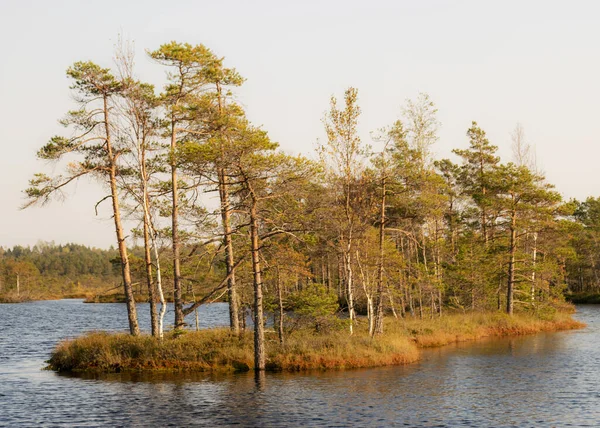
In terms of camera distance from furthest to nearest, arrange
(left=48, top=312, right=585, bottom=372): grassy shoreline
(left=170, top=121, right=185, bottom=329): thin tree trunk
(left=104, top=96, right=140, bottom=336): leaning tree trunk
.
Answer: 1. (left=104, top=96, right=140, bottom=336): leaning tree trunk
2. (left=170, top=121, right=185, bottom=329): thin tree trunk
3. (left=48, top=312, right=585, bottom=372): grassy shoreline

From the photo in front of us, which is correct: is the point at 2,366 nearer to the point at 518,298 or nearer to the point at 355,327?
the point at 355,327

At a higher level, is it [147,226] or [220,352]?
[147,226]

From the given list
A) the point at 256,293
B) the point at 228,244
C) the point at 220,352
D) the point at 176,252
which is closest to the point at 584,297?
the point at 228,244

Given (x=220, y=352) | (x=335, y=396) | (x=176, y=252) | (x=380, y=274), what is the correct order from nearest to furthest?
1. (x=335, y=396)
2. (x=220, y=352)
3. (x=176, y=252)
4. (x=380, y=274)

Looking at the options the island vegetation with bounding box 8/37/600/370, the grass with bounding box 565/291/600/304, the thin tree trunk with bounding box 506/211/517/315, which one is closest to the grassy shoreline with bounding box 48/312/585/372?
the island vegetation with bounding box 8/37/600/370

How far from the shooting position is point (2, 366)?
38.3 metres

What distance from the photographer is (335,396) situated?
86.5 ft

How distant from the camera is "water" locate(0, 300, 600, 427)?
2270 cm

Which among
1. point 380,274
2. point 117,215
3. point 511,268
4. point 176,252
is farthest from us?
point 511,268

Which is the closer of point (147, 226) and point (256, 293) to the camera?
point (256, 293)

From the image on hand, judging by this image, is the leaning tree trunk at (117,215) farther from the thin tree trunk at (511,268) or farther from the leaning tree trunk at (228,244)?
the thin tree trunk at (511,268)

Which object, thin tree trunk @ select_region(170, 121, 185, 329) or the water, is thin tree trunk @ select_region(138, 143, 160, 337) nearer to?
thin tree trunk @ select_region(170, 121, 185, 329)

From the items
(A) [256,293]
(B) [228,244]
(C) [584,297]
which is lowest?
(C) [584,297]

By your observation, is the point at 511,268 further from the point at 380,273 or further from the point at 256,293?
the point at 256,293
